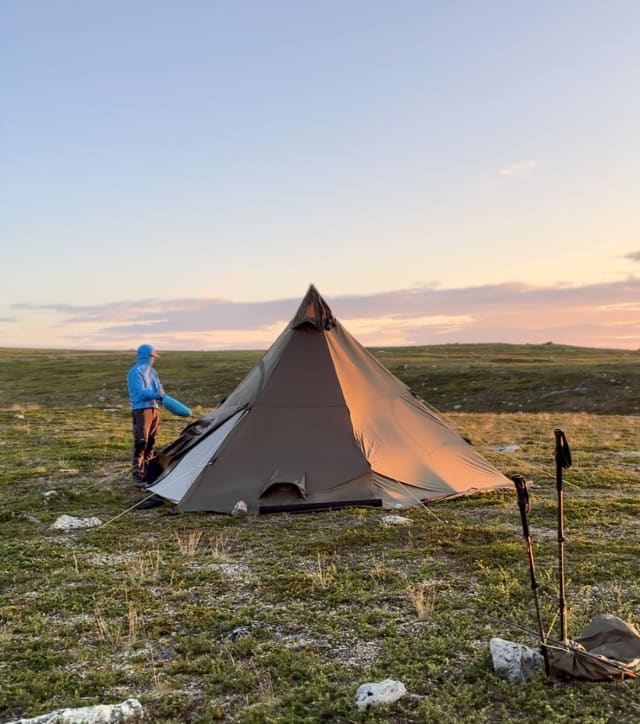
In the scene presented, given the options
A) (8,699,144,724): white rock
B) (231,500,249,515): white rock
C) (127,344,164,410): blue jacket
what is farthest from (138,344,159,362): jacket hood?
(8,699,144,724): white rock

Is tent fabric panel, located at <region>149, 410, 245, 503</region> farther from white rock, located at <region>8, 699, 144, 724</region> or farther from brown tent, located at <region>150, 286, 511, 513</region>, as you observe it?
white rock, located at <region>8, 699, 144, 724</region>

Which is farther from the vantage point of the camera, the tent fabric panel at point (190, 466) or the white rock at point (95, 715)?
the tent fabric panel at point (190, 466)

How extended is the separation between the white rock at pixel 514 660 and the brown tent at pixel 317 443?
222 inches

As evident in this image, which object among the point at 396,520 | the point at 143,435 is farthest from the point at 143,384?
the point at 396,520

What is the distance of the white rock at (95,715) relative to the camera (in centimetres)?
460

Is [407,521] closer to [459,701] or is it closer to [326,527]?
[326,527]

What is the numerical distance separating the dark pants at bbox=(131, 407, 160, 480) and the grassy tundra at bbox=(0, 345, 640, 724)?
0.46m

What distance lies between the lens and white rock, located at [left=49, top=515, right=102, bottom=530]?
10.1 m

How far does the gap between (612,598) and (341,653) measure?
3.03m

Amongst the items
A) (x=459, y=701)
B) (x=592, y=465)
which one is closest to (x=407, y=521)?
(x=459, y=701)

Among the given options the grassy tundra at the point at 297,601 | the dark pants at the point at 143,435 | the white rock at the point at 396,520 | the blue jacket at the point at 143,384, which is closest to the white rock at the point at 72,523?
the grassy tundra at the point at 297,601

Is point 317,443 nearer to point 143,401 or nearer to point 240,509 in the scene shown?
point 240,509

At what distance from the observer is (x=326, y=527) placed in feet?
32.8

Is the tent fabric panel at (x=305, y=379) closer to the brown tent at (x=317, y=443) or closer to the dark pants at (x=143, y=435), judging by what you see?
the brown tent at (x=317, y=443)
